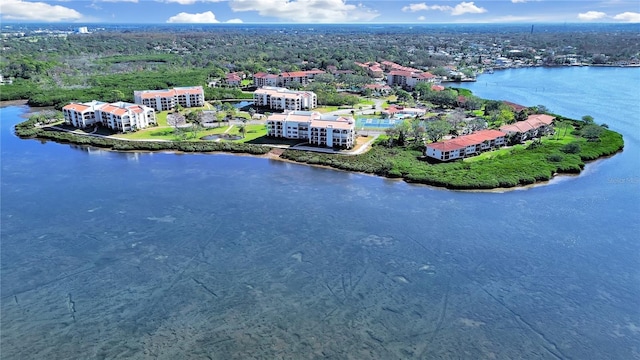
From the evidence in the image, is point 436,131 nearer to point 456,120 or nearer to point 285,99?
point 456,120

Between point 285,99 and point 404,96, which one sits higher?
point 285,99

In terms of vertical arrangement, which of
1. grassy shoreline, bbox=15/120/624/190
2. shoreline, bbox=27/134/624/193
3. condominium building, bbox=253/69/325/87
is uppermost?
condominium building, bbox=253/69/325/87

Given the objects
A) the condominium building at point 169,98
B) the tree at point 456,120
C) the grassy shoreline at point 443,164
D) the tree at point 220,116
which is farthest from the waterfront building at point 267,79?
the tree at point 456,120

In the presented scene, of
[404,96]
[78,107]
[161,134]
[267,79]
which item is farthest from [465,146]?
[267,79]

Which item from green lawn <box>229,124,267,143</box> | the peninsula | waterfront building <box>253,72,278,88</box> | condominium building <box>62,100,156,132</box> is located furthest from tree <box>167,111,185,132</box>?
waterfront building <box>253,72,278,88</box>

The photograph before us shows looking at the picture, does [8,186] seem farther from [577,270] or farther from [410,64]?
[410,64]

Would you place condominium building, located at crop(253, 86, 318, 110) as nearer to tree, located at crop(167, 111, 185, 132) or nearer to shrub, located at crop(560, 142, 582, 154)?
tree, located at crop(167, 111, 185, 132)

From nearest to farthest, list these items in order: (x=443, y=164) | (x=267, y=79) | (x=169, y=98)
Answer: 1. (x=443, y=164)
2. (x=169, y=98)
3. (x=267, y=79)

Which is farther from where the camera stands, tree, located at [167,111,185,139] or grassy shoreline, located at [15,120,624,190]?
tree, located at [167,111,185,139]
